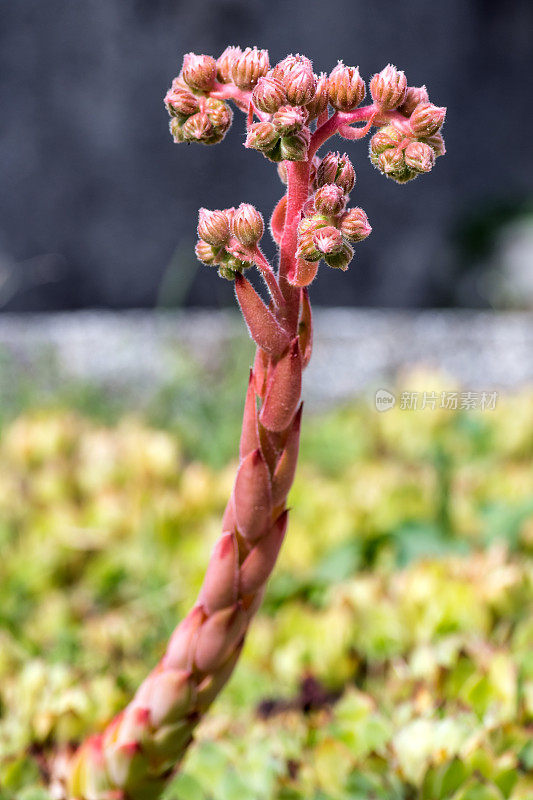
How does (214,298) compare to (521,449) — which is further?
(214,298)

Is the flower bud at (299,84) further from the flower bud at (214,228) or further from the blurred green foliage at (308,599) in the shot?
the blurred green foliage at (308,599)

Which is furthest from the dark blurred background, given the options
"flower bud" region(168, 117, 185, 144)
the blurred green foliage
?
"flower bud" region(168, 117, 185, 144)

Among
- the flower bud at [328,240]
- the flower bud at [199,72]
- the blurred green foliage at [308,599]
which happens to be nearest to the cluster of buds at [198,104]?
the flower bud at [199,72]

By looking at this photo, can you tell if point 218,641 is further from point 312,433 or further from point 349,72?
point 312,433

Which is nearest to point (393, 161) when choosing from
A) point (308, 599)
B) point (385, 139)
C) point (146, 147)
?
point (385, 139)

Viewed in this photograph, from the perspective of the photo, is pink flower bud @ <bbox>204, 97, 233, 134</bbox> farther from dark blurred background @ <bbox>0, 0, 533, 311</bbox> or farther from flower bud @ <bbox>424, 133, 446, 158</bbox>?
dark blurred background @ <bbox>0, 0, 533, 311</bbox>

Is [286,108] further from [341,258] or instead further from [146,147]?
[146,147]

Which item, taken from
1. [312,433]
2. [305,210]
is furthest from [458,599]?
[312,433]
